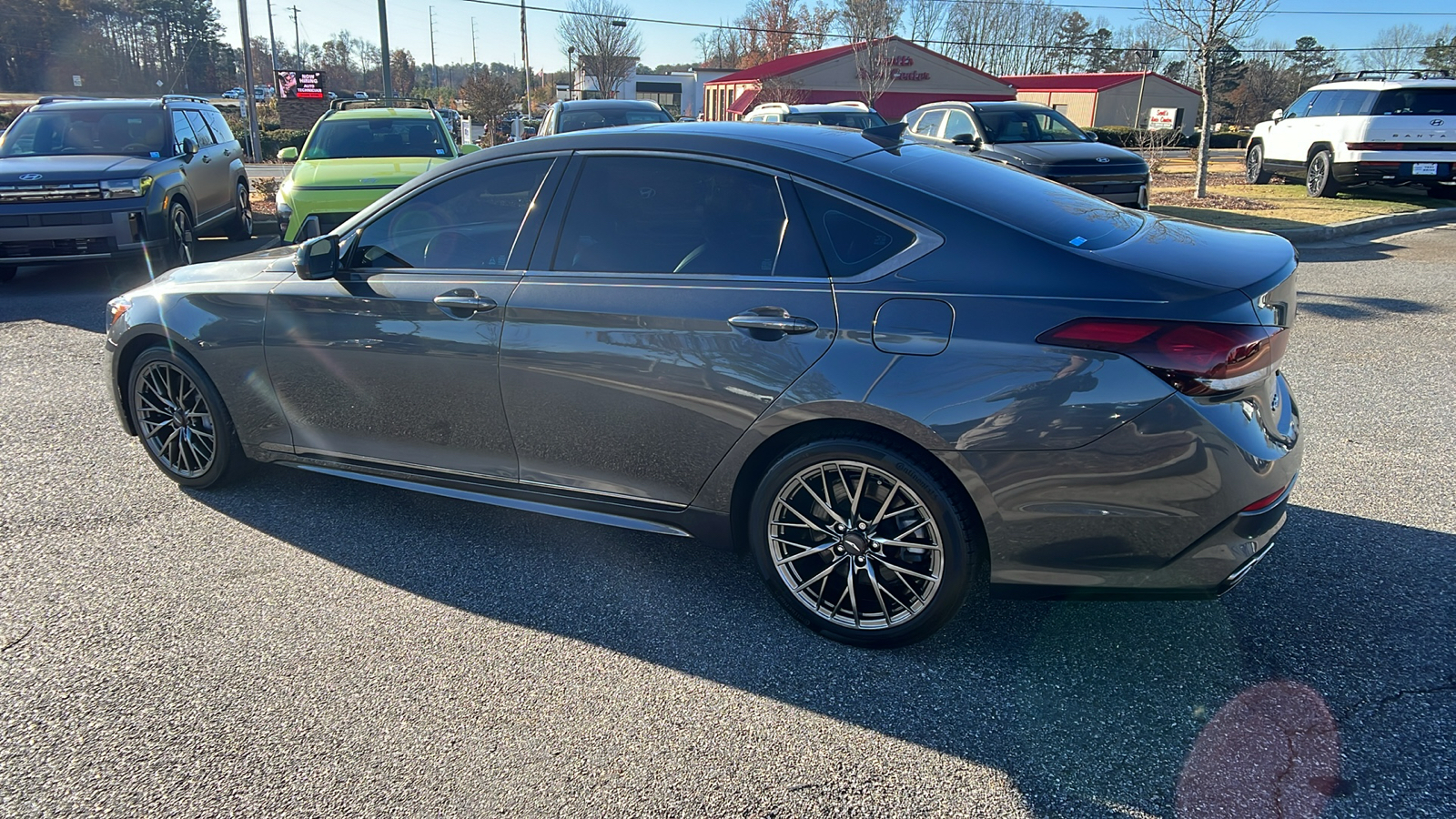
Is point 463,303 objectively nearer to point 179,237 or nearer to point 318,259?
point 318,259

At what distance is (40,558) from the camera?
3.89 m

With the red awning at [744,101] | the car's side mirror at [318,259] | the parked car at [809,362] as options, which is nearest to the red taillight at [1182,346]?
the parked car at [809,362]

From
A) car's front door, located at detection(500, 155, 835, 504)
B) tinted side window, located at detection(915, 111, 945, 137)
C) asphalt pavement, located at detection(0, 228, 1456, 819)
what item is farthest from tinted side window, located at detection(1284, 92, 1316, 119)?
car's front door, located at detection(500, 155, 835, 504)

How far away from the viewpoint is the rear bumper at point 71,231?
29.1ft

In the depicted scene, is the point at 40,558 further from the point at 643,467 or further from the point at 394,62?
the point at 394,62

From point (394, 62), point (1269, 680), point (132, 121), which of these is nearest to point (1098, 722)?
point (1269, 680)

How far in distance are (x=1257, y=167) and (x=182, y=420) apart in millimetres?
19333

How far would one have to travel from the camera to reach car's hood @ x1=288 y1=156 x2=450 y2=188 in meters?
9.30

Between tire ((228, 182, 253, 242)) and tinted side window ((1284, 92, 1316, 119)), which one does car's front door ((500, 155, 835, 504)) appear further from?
tinted side window ((1284, 92, 1316, 119))

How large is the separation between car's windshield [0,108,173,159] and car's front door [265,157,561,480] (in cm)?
798

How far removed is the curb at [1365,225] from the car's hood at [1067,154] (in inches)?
84.0

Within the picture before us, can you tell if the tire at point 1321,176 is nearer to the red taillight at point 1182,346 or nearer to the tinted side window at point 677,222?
the red taillight at point 1182,346

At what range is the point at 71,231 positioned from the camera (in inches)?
353

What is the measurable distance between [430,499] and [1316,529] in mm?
4015
